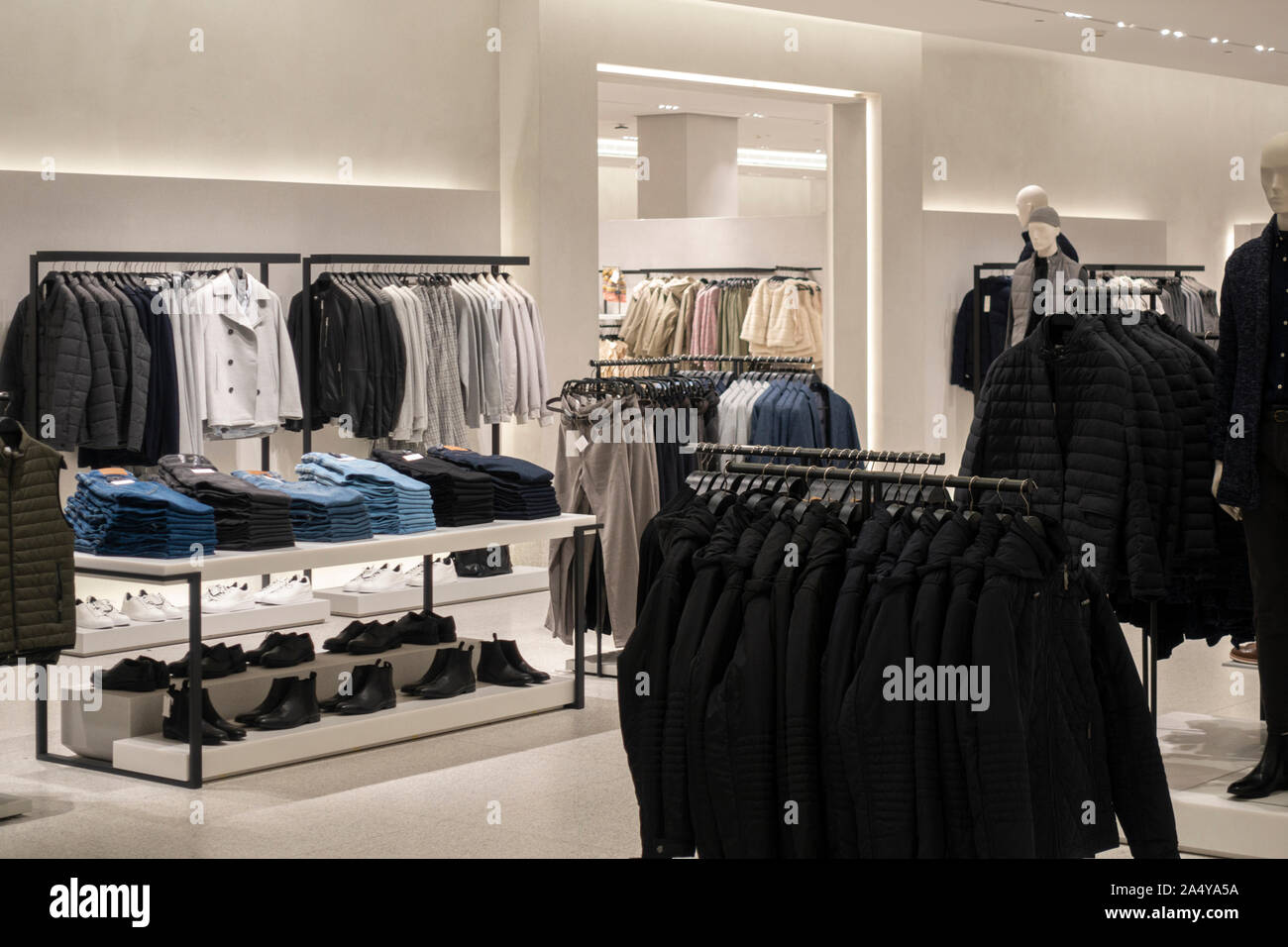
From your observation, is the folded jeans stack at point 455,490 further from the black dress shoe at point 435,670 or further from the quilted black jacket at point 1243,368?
the quilted black jacket at point 1243,368

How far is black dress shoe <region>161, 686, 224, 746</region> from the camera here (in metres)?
4.97

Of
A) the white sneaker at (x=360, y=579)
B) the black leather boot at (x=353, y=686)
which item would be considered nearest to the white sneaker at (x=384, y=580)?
the white sneaker at (x=360, y=579)

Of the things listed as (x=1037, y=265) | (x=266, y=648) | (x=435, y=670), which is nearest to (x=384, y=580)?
(x=435, y=670)

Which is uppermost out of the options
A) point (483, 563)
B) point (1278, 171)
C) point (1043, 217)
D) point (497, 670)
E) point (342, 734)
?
point (1043, 217)

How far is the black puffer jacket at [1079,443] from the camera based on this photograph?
165 inches

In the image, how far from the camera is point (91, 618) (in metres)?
6.77

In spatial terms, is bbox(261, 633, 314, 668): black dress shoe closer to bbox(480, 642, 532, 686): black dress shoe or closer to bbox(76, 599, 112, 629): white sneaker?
bbox(480, 642, 532, 686): black dress shoe

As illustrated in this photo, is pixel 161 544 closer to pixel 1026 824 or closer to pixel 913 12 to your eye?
pixel 1026 824

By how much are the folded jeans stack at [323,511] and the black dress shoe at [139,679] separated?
2.11 ft

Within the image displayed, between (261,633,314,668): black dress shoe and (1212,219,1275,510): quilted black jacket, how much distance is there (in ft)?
10.4

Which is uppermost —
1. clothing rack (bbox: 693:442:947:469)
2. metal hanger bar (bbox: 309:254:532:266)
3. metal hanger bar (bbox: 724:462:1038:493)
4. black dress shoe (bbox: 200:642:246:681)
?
metal hanger bar (bbox: 309:254:532:266)

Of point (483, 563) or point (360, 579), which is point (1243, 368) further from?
point (360, 579)

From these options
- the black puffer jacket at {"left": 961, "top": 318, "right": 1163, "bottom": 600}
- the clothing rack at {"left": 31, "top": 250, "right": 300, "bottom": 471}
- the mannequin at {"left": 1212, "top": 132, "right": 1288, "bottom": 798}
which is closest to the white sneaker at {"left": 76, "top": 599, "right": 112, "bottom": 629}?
the clothing rack at {"left": 31, "top": 250, "right": 300, "bottom": 471}

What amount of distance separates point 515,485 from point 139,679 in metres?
1.58
